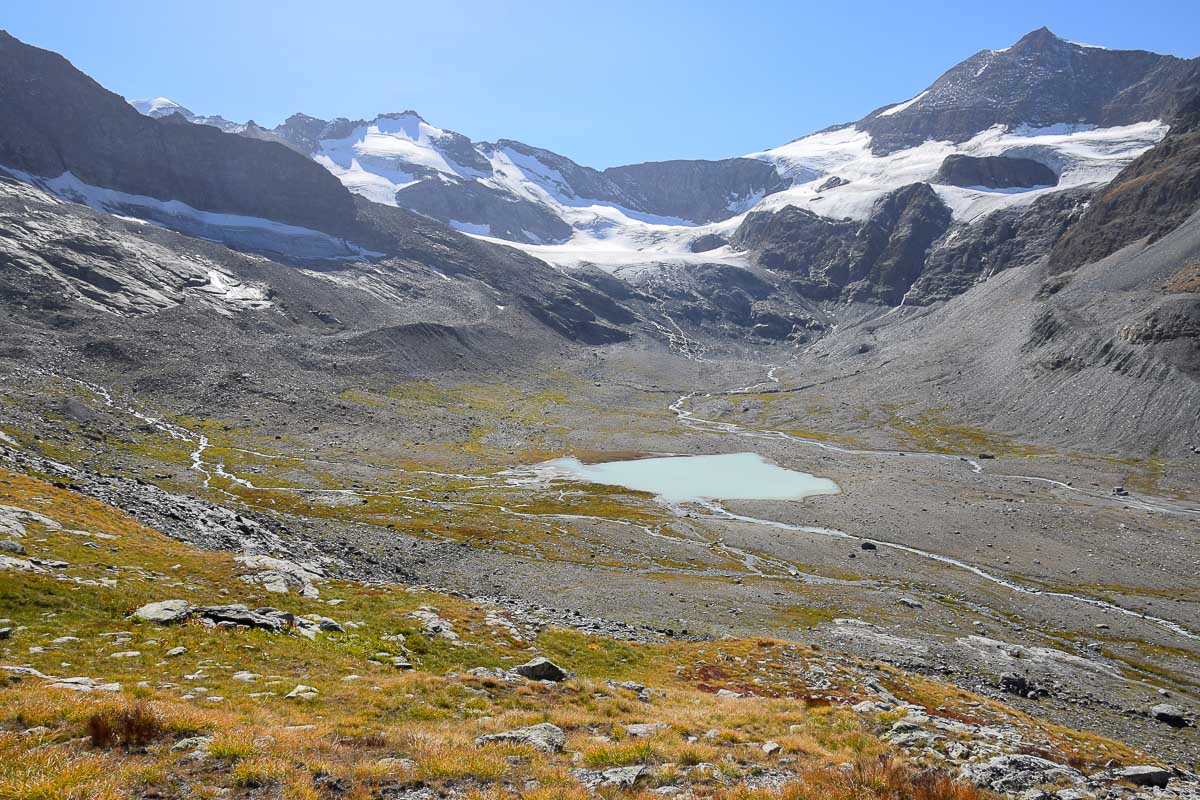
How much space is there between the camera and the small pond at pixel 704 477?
85875mm

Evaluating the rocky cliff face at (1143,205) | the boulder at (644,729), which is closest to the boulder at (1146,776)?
the boulder at (644,729)

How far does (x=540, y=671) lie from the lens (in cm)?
2161

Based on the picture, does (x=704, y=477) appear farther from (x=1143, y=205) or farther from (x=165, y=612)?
(x=1143, y=205)

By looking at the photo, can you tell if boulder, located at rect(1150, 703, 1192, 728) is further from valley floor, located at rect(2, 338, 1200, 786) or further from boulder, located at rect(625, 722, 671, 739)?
boulder, located at rect(625, 722, 671, 739)

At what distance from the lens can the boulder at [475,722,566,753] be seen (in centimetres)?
1423

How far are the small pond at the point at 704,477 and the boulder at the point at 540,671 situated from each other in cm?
6040

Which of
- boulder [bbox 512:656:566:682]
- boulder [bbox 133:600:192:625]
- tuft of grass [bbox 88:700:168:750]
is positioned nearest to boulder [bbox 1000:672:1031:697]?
boulder [bbox 512:656:566:682]

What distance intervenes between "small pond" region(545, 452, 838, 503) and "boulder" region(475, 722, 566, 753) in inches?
2639

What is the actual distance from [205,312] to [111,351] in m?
33.9

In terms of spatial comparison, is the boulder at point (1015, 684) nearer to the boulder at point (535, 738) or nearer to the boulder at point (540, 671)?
the boulder at point (540, 671)

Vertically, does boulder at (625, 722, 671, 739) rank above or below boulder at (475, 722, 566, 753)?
below

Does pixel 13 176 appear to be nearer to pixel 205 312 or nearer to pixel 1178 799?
pixel 205 312

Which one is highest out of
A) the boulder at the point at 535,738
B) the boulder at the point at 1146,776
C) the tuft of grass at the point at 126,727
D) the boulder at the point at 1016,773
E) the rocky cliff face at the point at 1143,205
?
the rocky cliff face at the point at 1143,205

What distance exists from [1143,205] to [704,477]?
164 m
